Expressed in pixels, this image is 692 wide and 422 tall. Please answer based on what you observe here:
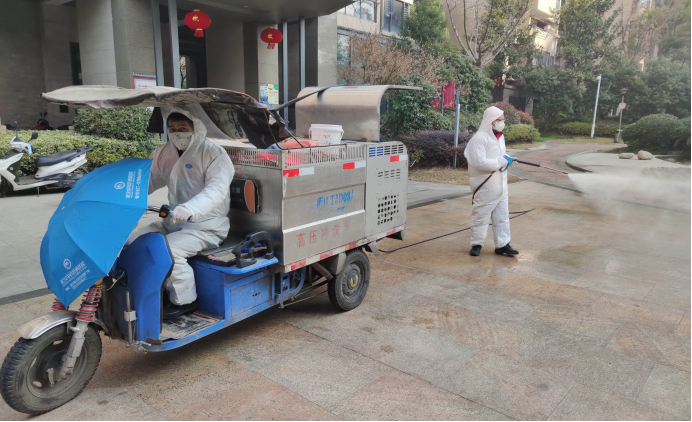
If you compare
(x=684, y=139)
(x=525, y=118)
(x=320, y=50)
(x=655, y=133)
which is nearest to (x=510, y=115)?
(x=525, y=118)

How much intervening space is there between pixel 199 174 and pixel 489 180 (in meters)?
3.78

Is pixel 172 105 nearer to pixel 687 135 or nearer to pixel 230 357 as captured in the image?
pixel 230 357

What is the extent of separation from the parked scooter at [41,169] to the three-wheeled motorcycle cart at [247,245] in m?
6.18

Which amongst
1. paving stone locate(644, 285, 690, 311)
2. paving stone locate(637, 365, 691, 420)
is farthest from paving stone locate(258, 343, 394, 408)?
paving stone locate(644, 285, 690, 311)

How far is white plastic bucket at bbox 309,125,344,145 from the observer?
4.10 m

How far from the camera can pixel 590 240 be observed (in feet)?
21.5

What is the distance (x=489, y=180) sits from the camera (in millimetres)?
5797

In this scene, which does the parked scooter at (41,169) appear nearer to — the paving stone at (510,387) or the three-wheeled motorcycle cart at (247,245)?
the three-wheeled motorcycle cart at (247,245)

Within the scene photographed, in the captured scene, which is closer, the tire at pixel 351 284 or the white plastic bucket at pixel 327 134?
the tire at pixel 351 284

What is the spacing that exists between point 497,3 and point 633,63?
21442mm

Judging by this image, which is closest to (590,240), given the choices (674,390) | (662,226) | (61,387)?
(674,390)

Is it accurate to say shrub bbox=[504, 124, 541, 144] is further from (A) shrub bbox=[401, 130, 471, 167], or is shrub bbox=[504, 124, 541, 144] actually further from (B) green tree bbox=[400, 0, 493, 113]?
(A) shrub bbox=[401, 130, 471, 167]

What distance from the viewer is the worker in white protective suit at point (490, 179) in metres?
5.67

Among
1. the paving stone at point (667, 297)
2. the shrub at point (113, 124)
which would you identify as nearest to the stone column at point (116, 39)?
the shrub at point (113, 124)
